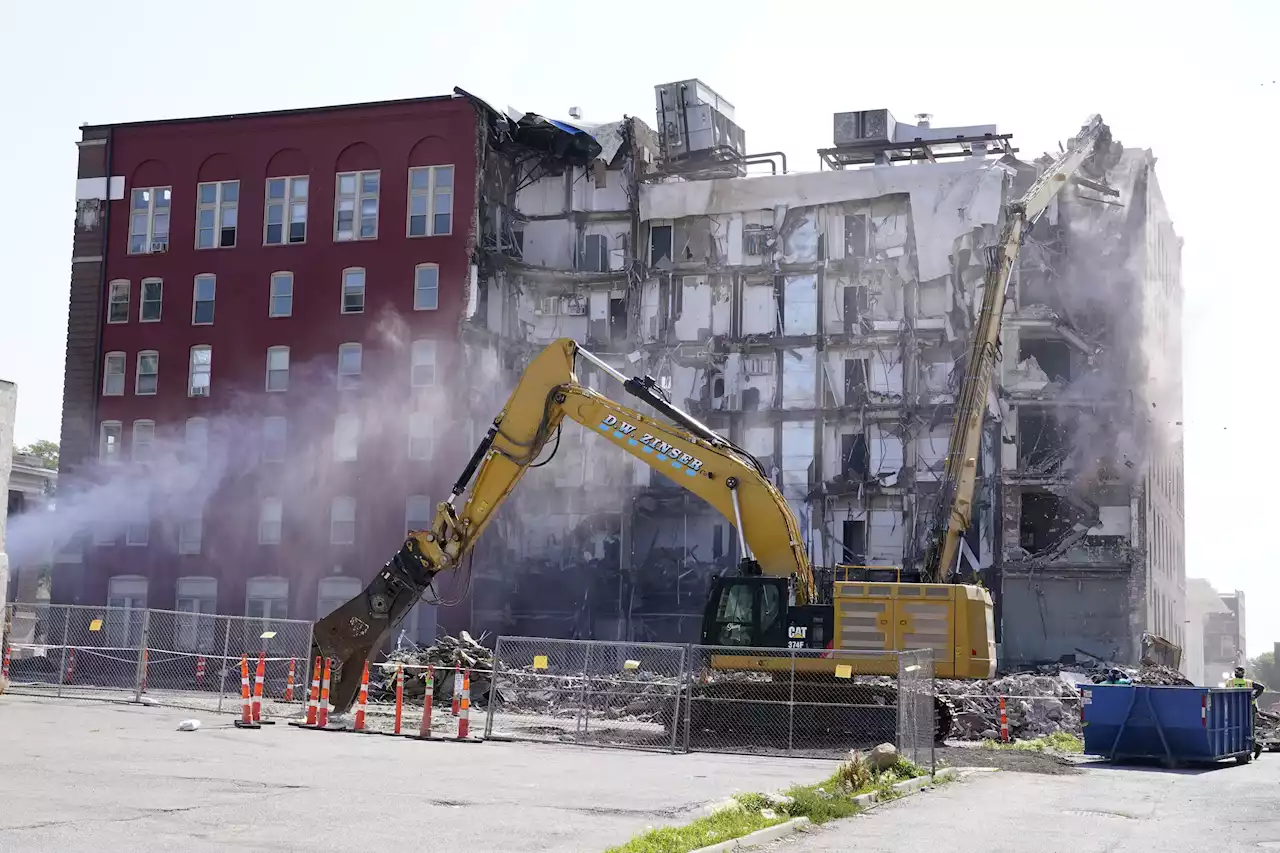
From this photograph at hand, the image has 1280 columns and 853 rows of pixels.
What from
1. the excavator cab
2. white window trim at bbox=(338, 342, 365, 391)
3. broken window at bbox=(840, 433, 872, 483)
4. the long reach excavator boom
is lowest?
the excavator cab

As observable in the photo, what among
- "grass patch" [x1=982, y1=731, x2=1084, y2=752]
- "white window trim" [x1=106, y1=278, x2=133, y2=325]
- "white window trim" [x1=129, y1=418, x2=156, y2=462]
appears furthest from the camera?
"white window trim" [x1=106, y1=278, x2=133, y2=325]

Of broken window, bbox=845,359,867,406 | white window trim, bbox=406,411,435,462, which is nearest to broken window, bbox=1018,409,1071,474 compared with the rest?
broken window, bbox=845,359,867,406

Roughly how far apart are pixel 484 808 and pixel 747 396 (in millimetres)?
41522

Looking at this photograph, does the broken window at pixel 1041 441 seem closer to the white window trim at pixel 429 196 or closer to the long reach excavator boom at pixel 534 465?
the white window trim at pixel 429 196

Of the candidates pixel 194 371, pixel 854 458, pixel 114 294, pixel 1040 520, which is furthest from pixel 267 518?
pixel 1040 520

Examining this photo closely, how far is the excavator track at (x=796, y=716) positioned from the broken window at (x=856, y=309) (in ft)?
98.1

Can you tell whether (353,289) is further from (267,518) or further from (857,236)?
(857,236)

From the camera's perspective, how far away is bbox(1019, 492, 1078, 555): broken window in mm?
54531

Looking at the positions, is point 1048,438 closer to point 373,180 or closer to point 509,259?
point 509,259

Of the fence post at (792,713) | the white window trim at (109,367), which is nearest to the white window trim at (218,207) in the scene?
the white window trim at (109,367)

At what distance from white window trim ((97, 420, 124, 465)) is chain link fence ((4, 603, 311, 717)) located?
6.32 metres

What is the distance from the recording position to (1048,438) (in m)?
54.5

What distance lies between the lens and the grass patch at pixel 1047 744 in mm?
29330

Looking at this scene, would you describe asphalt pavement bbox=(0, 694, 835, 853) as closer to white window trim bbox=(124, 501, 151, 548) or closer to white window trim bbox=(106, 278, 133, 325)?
white window trim bbox=(124, 501, 151, 548)
